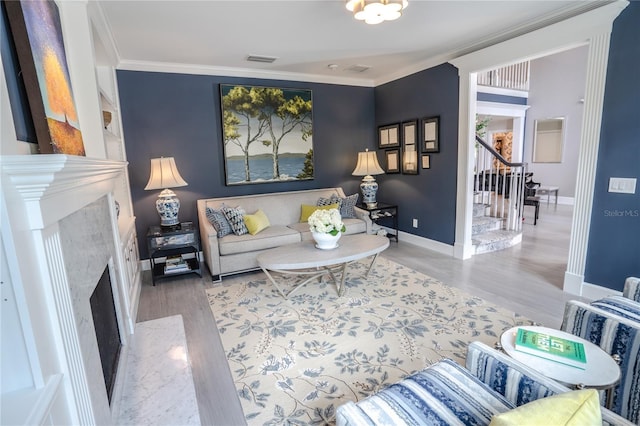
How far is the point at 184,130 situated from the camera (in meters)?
4.32

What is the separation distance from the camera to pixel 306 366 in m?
2.21

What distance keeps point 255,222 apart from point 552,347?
3.19 metres

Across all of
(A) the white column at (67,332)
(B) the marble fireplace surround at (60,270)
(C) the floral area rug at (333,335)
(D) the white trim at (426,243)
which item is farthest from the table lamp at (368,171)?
(A) the white column at (67,332)

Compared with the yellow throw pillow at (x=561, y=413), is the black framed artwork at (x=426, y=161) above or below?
above

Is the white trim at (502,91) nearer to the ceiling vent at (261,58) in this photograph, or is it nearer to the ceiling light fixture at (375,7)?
the ceiling vent at (261,58)

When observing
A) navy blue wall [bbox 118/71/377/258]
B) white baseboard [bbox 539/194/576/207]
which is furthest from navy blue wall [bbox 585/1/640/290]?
white baseboard [bbox 539/194/576/207]

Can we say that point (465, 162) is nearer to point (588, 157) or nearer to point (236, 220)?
point (588, 157)

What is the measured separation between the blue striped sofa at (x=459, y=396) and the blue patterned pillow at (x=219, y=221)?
2.96 meters

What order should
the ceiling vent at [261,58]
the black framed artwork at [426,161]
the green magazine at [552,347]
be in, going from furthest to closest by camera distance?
the black framed artwork at [426,161] < the ceiling vent at [261,58] < the green magazine at [552,347]

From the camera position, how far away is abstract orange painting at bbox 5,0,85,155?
4.35ft

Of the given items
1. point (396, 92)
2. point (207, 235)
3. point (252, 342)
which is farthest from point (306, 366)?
point (396, 92)

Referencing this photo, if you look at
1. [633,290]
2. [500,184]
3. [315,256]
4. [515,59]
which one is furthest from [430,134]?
[633,290]

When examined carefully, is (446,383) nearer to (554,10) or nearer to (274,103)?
(554,10)

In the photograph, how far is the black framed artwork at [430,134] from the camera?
4.46m
